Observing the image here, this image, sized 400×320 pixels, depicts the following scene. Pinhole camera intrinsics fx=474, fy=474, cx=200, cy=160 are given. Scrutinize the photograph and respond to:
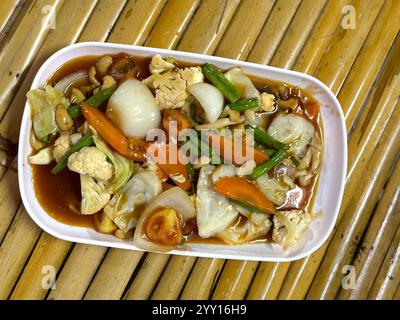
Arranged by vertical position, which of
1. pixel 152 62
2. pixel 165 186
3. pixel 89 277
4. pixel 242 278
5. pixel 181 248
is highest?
pixel 152 62

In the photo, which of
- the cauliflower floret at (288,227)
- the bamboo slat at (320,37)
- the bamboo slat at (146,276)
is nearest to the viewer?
the cauliflower floret at (288,227)

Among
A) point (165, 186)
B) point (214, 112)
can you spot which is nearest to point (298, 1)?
point (214, 112)

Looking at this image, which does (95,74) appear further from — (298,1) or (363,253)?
(363,253)

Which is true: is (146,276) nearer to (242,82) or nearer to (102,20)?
(242,82)

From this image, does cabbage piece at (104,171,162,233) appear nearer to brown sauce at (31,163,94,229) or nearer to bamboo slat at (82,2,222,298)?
brown sauce at (31,163,94,229)

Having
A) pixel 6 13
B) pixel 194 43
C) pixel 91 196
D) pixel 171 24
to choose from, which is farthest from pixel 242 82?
pixel 6 13

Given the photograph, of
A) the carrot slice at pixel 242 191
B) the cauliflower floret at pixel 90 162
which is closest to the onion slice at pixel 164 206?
the carrot slice at pixel 242 191

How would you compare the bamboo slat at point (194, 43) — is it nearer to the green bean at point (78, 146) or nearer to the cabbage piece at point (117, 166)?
the cabbage piece at point (117, 166)
